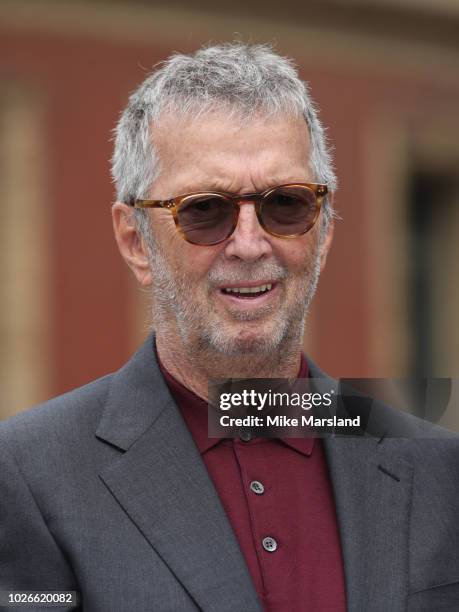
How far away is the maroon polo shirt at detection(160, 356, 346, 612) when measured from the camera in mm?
2320

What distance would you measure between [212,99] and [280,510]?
929 mm

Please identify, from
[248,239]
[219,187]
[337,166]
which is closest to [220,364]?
[248,239]

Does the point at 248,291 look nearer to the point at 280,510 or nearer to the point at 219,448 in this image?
the point at 219,448

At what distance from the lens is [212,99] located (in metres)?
2.57

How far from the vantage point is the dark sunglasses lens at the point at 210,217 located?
8.16ft

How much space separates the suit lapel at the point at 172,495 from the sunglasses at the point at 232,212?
37 cm

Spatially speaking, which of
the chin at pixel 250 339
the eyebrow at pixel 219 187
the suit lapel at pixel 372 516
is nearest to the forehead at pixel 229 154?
the eyebrow at pixel 219 187

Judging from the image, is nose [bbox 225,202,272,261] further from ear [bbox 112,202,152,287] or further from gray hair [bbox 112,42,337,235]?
ear [bbox 112,202,152,287]

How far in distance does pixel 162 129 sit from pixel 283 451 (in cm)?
79

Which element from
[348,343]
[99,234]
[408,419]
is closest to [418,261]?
[348,343]

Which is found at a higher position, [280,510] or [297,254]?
[297,254]

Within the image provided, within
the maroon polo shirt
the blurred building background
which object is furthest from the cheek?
the blurred building background

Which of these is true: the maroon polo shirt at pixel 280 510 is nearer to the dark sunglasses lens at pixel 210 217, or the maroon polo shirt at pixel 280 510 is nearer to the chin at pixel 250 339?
the chin at pixel 250 339

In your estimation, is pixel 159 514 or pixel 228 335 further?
pixel 228 335
